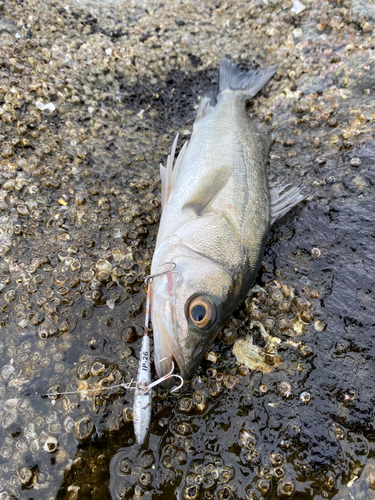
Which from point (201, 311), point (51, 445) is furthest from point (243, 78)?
point (51, 445)

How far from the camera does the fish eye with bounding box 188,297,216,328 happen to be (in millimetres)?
2224

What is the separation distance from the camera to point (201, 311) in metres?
2.25

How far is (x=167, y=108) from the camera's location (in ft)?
14.3

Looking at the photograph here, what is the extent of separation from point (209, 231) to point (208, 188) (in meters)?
0.54

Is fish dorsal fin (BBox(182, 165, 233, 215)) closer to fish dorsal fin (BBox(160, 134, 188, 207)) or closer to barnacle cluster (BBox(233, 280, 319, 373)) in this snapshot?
fish dorsal fin (BBox(160, 134, 188, 207))

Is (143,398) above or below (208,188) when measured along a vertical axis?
below

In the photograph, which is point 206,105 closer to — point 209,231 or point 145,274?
point 209,231

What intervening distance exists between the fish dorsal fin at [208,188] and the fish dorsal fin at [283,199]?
0.56m

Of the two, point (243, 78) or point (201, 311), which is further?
point (243, 78)

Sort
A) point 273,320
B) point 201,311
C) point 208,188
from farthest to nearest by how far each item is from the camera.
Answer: point 208,188, point 273,320, point 201,311

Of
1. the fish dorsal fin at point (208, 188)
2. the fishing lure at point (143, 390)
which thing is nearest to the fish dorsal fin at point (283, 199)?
the fish dorsal fin at point (208, 188)

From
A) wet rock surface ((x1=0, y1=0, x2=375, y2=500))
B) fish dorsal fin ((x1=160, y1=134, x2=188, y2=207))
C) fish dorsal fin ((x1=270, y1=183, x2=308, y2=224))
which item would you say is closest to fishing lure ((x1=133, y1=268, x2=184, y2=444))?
wet rock surface ((x1=0, y1=0, x2=375, y2=500))

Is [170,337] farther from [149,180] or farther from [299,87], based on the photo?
[299,87]

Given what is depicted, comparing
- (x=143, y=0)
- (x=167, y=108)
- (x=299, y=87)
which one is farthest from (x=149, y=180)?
(x=143, y=0)
